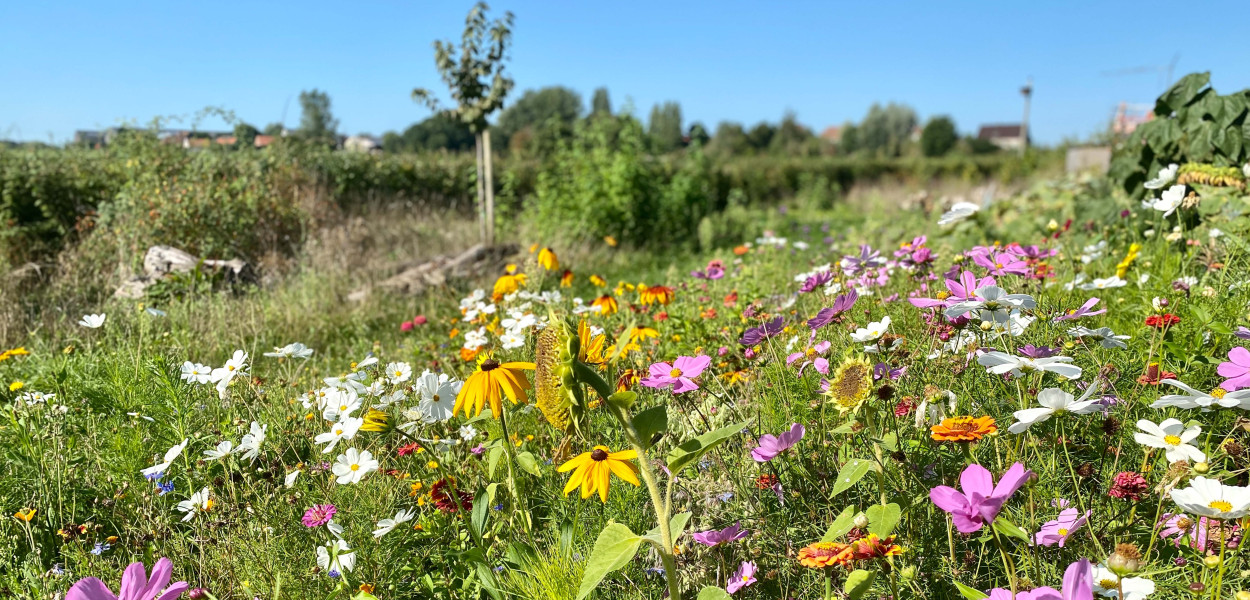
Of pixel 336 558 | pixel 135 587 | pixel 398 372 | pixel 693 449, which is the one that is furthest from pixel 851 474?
pixel 398 372

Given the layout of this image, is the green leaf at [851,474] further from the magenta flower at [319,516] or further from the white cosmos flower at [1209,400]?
the magenta flower at [319,516]

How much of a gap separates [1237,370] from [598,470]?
1.22 meters

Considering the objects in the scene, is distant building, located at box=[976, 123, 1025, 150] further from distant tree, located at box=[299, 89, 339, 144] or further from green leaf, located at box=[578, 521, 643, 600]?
green leaf, located at box=[578, 521, 643, 600]

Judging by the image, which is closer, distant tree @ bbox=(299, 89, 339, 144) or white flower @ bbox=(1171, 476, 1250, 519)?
white flower @ bbox=(1171, 476, 1250, 519)

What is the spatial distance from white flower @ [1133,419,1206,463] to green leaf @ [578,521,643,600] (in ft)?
2.84

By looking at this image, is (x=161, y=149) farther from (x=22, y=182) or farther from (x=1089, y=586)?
(x=1089, y=586)

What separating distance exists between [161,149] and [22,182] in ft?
3.63

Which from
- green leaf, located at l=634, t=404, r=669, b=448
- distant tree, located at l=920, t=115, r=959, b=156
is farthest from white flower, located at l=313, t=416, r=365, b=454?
distant tree, located at l=920, t=115, r=959, b=156

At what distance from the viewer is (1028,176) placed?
1620 centimetres

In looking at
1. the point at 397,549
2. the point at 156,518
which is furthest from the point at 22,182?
the point at 397,549

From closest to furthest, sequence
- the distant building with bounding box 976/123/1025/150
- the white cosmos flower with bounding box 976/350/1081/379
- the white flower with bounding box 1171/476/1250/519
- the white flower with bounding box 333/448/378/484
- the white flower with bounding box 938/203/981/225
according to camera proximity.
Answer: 1. the white flower with bounding box 1171/476/1250/519
2. the white cosmos flower with bounding box 976/350/1081/379
3. the white flower with bounding box 333/448/378/484
4. the white flower with bounding box 938/203/981/225
5. the distant building with bounding box 976/123/1025/150

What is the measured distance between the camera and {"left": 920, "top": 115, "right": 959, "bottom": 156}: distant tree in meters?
44.8

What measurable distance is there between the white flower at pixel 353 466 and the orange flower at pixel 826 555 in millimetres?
973

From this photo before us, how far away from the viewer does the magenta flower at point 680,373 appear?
4.94 ft
